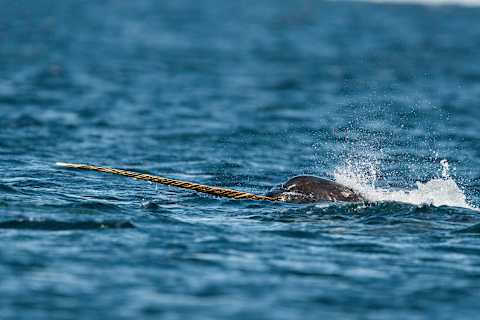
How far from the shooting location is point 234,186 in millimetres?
15766

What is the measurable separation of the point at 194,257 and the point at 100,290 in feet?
4.98

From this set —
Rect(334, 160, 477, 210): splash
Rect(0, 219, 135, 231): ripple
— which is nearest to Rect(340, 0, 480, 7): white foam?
Rect(334, 160, 477, 210): splash

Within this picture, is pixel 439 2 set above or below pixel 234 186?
above

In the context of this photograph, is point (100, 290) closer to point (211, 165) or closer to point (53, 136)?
point (211, 165)

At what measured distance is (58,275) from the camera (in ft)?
32.3

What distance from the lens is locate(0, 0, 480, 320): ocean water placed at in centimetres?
955

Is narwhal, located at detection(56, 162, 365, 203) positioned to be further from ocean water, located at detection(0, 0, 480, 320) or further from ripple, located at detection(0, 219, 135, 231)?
ripple, located at detection(0, 219, 135, 231)

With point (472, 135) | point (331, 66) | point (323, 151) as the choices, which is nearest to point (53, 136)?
point (323, 151)

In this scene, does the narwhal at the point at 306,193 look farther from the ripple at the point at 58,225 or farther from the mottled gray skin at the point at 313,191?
the ripple at the point at 58,225

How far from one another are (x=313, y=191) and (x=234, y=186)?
232cm

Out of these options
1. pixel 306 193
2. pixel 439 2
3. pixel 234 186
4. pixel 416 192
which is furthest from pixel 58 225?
pixel 439 2

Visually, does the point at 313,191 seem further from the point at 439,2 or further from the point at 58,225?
the point at 439,2

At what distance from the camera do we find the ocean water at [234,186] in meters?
9.55

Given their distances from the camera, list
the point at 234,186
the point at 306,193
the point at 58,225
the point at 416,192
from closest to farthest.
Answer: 1. the point at 58,225
2. the point at 306,193
3. the point at 416,192
4. the point at 234,186
